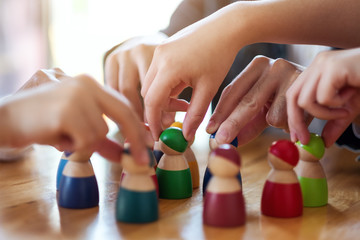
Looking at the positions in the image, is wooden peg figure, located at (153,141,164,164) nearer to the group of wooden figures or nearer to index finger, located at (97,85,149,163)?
the group of wooden figures

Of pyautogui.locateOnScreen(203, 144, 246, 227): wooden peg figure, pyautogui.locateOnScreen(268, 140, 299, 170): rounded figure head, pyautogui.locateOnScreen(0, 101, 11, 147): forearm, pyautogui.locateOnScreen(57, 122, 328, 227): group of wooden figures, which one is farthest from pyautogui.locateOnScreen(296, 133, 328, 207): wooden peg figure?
pyautogui.locateOnScreen(0, 101, 11, 147): forearm

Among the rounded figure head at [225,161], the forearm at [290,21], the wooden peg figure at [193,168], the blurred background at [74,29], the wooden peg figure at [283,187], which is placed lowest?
the blurred background at [74,29]

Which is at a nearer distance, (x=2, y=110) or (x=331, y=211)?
(x=2, y=110)

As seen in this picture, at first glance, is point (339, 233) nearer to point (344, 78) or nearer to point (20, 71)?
point (344, 78)

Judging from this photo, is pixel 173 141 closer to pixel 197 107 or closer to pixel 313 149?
pixel 197 107

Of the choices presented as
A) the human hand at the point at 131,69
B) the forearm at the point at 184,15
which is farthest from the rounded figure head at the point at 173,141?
the forearm at the point at 184,15

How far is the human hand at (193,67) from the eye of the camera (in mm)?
921

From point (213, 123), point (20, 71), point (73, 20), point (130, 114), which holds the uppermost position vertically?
point (130, 114)

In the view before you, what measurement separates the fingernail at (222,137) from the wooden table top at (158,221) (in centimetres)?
12

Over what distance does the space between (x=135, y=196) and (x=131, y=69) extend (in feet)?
2.00

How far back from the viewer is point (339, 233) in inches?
29.8

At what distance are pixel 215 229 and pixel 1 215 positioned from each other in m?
0.39

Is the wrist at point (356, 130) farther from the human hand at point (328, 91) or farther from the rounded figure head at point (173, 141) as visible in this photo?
the rounded figure head at point (173, 141)

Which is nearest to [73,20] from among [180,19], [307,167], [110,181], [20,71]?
[20,71]
